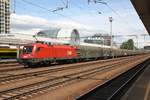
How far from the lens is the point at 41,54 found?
36.1 metres

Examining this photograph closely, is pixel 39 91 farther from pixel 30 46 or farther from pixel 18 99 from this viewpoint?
pixel 30 46

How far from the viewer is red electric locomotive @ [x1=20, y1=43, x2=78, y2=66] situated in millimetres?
34500

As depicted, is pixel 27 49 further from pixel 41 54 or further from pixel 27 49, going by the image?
pixel 41 54

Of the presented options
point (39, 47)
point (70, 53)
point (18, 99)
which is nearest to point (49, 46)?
point (39, 47)

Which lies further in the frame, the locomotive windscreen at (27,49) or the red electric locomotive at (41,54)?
the locomotive windscreen at (27,49)

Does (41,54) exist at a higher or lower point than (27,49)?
lower

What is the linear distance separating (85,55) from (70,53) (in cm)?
1022

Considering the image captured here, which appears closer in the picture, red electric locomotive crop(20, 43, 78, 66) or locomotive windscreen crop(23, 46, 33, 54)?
red electric locomotive crop(20, 43, 78, 66)

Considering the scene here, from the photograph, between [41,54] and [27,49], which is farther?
[41,54]

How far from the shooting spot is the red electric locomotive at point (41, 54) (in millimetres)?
34500

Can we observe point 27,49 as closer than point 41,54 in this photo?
Yes

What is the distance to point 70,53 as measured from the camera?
46.9 metres

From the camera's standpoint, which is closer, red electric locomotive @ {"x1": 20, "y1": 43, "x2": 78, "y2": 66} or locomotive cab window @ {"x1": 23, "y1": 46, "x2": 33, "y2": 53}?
red electric locomotive @ {"x1": 20, "y1": 43, "x2": 78, "y2": 66}

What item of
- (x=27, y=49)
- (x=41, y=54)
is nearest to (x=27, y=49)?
(x=27, y=49)
